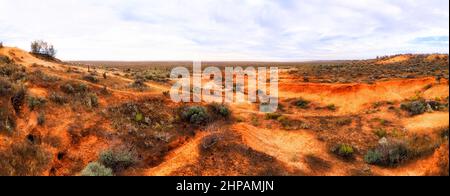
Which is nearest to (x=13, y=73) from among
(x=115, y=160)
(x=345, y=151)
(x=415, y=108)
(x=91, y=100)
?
(x=91, y=100)

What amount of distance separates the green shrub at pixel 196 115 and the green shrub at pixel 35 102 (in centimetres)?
550

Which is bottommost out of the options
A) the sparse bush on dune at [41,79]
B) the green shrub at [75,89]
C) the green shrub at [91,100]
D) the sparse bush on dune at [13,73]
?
the green shrub at [91,100]

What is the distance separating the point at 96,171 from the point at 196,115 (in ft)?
20.7

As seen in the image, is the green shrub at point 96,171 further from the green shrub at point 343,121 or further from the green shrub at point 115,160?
the green shrub at point 343,121

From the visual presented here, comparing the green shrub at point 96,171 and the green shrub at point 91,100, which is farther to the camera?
the green shrub at point 91,100

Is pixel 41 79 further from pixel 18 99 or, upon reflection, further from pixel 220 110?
pixel 220 110

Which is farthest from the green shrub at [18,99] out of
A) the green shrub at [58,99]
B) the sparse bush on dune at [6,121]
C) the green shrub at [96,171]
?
the green shrub at [96,171]

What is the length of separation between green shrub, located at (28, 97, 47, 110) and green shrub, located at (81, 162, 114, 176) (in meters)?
5.99

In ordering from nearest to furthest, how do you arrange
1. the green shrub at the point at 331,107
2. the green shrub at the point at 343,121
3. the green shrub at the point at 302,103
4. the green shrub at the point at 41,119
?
the green shrub at the point at 41,119 < the green shrub at the point at 343,121 < the green shrub at the point at 331,107 < the green shrub at the point at 302,103

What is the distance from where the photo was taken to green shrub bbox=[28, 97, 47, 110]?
1353cm

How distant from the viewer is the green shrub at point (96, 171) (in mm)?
8680

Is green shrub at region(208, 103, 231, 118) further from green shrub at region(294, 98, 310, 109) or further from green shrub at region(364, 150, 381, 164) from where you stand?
green shrub at region(294, 98, 310, 109)
